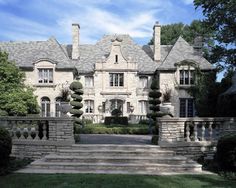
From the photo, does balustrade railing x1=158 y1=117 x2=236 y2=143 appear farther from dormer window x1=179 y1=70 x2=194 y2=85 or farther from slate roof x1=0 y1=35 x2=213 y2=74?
dormer window x1=179 y1=70 x2=194 y2=85

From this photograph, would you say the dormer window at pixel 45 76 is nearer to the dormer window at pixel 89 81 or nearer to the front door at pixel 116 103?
the dormer window at pixel 89 81

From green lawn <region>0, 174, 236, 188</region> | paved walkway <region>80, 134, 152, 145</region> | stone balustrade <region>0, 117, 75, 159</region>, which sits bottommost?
green lawn <region>0, 174, 236, 188</region>

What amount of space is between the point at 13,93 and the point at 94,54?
38.7 ft

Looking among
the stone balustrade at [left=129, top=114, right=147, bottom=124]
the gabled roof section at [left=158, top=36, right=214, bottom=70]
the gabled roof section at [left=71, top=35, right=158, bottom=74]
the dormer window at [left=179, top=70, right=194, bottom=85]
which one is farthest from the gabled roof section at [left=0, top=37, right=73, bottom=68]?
the dormer window at [left=179, top=70, right=194, bottom=85]

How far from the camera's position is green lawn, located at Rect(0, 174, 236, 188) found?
28.5 ft

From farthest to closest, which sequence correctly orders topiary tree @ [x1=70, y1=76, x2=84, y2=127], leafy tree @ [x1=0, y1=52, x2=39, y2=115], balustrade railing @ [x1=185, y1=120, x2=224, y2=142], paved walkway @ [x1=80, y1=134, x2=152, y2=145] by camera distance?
1. leafy tree @ [x1=0, y1=52, x2=39, y2=115]
2. topiary tree @ [x1=70, y1=76, x2=84, y2=127]
3. paved walkway @ [x1=80, y1=134, x2=152, y2=145]
4. balustrade railing @ [x1=185, y1=120, x2=224, y2=142]

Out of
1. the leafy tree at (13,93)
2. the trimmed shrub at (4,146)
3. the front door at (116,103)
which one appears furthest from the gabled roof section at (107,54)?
the trimmed shrub at (4,146)

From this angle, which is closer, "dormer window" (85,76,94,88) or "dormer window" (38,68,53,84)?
"dormer window" (38,68,53,84)

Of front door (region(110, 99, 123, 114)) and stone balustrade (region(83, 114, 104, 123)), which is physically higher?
front door (region(110, 99, 123, 114))

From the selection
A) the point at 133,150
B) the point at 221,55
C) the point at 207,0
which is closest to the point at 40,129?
the point at 133,150

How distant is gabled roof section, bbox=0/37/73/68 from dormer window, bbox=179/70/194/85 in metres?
11.6

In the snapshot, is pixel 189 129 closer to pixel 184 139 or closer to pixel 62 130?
pixel 184 139

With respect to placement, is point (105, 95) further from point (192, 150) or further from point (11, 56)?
point (192, 150)

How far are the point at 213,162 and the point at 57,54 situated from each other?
26166 millimetres
